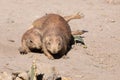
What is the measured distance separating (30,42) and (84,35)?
5.20 ft

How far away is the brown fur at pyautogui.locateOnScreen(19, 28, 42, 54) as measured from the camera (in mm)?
9031

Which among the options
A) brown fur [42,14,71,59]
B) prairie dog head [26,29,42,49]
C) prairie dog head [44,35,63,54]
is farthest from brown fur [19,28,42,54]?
prairie dog head [44,35,63,54]

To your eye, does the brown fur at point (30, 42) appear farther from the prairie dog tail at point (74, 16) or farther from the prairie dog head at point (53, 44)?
the prairie dog tail at point (74, 16)

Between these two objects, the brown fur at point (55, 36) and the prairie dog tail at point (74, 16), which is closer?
the brown fur at point (55, 36)

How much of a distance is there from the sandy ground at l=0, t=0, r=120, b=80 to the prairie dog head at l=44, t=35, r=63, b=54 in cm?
19

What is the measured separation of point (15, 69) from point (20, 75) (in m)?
0.94

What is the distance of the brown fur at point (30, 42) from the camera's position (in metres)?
9.03

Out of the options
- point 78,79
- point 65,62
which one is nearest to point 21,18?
point 65,62

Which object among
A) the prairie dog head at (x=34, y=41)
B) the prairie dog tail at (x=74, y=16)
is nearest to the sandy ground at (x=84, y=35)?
the prairie dog tail at (x=74, y=16)

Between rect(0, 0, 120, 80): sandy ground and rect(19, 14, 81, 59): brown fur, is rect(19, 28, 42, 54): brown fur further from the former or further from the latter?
rect(0, 0, 120, 80): sandy ground

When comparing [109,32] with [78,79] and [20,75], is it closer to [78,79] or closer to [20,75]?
[78,79]

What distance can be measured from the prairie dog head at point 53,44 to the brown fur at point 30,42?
0.23 m

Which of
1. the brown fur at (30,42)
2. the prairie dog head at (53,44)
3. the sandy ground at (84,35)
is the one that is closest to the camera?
the sandy ground at (84,35)

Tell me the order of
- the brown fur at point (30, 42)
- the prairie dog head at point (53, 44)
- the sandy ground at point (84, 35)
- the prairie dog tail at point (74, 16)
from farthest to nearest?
the prairie dog tail at point (74, 16) → the brown fur at point (30, 42) → the prairie dog head at point (53, 44) → the sandy ground at point (84, 35)
